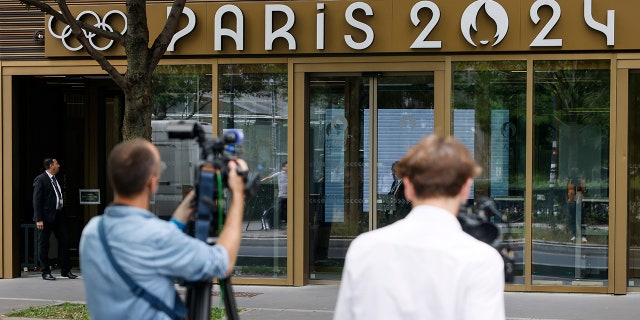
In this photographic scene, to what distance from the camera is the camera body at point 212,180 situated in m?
3.63

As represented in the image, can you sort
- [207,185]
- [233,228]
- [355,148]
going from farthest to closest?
1. [355,148]
2. [207,185]
3. [233,228]

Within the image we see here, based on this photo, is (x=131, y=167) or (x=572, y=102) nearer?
(x=131, y=167)

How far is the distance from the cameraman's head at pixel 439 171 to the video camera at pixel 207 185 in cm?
85

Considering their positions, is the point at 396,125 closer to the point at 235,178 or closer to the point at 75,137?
the point at 75,137

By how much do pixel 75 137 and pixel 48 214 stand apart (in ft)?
6.55

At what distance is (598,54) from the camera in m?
12.0

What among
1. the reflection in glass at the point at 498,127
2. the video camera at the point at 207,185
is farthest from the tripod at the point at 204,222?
the reflection in glass at the point at 498,127

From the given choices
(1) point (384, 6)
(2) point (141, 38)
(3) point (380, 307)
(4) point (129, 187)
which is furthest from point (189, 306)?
(1) point (384, 6)

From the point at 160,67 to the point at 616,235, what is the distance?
6567 millimetres

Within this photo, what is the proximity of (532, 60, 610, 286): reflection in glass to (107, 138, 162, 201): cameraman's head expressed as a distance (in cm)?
946

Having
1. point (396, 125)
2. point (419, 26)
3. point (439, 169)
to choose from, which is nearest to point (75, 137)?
point (396, 125)

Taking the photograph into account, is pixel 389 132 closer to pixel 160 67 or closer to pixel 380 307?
pixel 160 67

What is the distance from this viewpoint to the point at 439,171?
2900 mm

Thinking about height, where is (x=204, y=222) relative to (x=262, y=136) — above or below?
below
